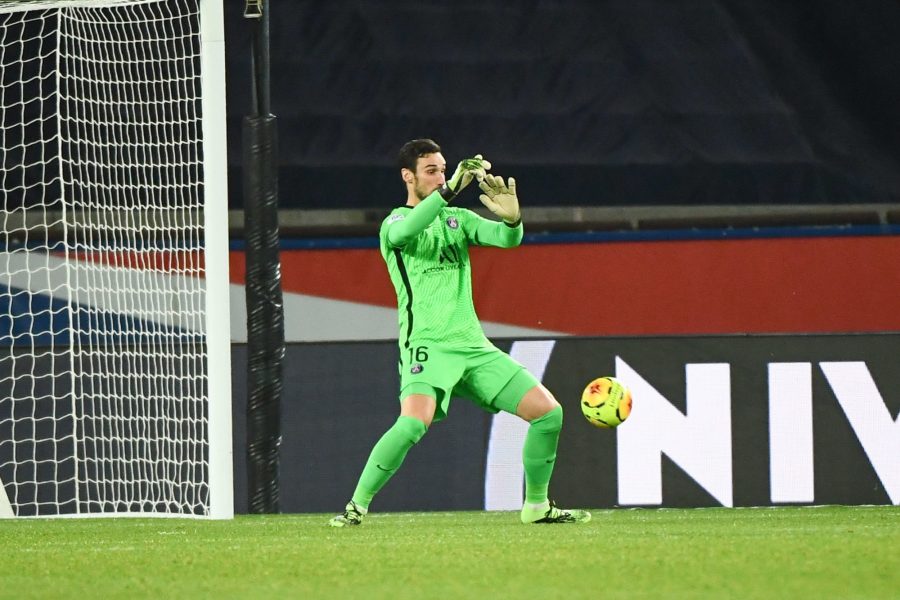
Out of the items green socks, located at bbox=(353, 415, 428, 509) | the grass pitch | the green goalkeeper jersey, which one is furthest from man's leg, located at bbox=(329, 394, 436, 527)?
the green goalkeeper jersey

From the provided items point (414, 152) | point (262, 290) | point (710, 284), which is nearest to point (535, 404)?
point (414, 152)

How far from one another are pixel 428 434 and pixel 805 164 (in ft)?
15.5

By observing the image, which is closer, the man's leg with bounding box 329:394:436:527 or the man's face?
the man's leg with bounding box 329:394:436:527

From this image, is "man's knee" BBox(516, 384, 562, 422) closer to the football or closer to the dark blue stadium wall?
the football

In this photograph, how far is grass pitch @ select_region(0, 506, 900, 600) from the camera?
13.5 feet

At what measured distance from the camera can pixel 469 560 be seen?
473 cm

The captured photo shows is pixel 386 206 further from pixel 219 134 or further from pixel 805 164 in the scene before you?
pixel 219 134

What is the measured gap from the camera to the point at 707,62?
11.8 m

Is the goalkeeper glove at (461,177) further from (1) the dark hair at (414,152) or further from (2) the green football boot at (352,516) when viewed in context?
(2) the green football boot at (352,516)

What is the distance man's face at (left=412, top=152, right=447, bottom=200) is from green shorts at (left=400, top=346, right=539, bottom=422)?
2.16ft

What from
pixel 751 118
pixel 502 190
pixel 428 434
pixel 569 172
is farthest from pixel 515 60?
pixel 502 190

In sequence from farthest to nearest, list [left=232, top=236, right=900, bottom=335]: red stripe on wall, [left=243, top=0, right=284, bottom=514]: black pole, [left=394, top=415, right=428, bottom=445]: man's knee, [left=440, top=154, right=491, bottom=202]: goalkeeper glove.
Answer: [left=232, top=236, right=900, bottom=335]: red stripe on wall < [left=243, top=0, right=284, bottom=514]: black pole < [left=394, top=415, right=428, bottom=445]: man's knee < [left=440, top=154, right=491, bottom=202]: goalkeeper glove

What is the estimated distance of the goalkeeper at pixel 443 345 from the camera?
623 centimetres

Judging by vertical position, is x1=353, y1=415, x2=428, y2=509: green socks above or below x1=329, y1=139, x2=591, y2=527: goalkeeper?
below
